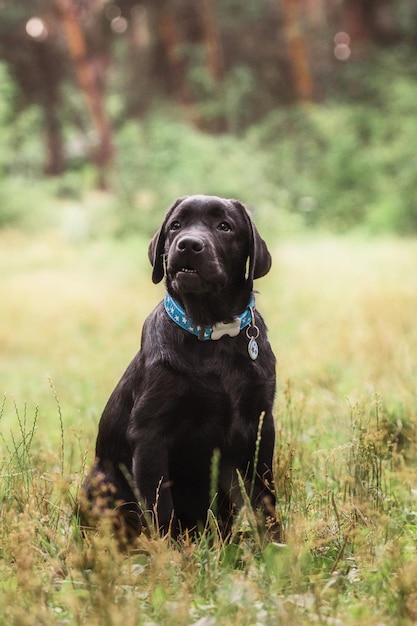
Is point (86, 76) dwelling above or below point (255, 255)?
above

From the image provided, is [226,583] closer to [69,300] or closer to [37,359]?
[37,359]

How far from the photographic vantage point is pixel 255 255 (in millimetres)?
3275

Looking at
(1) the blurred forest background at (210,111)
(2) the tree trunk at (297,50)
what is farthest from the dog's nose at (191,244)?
(2) the tree trunk at (297,50)

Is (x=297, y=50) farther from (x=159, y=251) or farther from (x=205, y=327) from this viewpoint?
(x=205, y=327)

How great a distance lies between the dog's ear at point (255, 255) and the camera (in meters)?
3.28

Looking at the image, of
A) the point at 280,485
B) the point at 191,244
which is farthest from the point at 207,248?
the point at 280,485

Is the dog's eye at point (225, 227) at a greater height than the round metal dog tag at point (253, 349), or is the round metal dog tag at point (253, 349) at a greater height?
the dog's eye at point (225, 227)

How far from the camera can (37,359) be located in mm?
8953

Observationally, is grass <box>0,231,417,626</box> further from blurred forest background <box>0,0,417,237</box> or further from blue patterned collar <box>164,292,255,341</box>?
blurred forest background <box>0,0,417,237</box>

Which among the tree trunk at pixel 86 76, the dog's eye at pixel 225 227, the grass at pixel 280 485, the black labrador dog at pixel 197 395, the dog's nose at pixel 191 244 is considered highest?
the tree trunk at pixel 86 76

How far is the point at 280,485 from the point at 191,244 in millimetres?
1193

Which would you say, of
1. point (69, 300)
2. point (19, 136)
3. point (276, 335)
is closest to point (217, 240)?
point (276, 335)

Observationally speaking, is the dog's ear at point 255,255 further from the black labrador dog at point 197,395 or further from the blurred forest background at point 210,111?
the blurred forest background at point 210,111

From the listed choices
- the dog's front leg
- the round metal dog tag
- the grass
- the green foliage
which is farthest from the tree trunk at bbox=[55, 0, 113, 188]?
the dog's front leg
